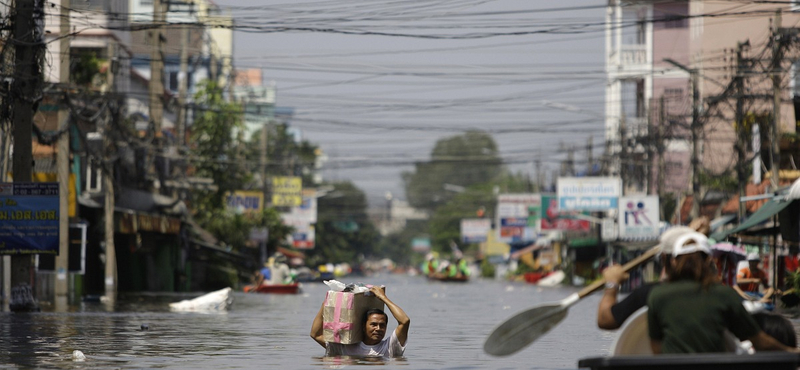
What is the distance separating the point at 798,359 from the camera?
7.35 m

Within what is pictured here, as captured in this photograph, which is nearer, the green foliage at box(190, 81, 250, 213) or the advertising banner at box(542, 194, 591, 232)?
the green foliage at box(190, 81, 250, 213)

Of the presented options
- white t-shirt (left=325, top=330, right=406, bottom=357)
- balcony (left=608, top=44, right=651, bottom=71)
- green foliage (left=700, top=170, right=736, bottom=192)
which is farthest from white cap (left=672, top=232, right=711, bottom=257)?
balcony (left=608, top=44, right=651, bottom=71)

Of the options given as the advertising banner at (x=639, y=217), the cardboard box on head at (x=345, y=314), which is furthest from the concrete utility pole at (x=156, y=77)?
the cardboard box on head at (x=345, y=314)

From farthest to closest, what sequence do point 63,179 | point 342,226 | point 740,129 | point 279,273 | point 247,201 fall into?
1. point 342,226
2. point 247,201
3. point 279,273
4. point 740,129
5. point 63,179

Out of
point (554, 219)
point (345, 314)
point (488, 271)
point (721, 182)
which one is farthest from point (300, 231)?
point (345, 314)

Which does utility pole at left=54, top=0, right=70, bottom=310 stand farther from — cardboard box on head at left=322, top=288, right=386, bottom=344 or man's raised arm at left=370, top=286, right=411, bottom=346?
man's raised arm at left=370, top=286, right=411, bottom=346

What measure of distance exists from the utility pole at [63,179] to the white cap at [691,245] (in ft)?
78.6

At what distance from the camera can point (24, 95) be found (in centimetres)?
2477

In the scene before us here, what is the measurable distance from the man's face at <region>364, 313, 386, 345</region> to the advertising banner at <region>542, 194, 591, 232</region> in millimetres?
54994

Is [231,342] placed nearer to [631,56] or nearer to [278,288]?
[278,288]

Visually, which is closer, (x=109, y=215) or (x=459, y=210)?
(x=109, y=215)

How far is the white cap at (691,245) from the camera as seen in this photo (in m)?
7.68

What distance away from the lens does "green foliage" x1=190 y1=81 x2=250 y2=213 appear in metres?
53.8

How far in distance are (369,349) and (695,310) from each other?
6.69 meters
